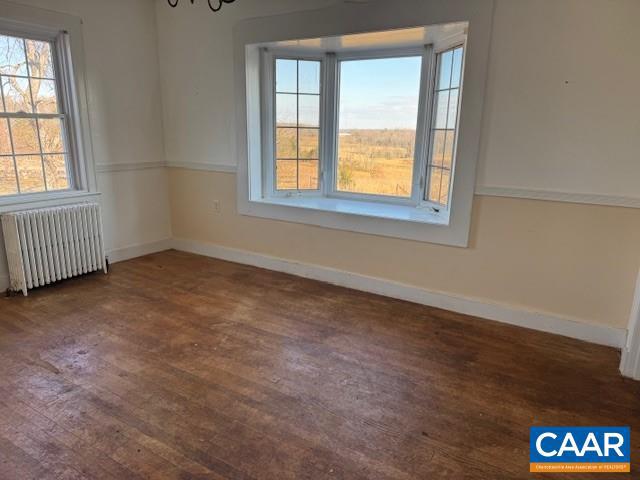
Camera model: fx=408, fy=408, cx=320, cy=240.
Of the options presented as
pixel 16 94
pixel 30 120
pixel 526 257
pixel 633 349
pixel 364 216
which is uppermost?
pixel 16 94

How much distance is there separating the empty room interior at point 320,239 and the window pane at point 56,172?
0.01m

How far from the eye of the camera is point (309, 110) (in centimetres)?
411

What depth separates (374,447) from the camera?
72.0 inches

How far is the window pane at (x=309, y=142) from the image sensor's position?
4.16 metres

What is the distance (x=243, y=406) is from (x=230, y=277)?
193 cm

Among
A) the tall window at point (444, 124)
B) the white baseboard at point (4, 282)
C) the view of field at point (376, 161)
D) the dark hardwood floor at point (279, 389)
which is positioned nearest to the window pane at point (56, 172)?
the white baseboard at point (4, 282)

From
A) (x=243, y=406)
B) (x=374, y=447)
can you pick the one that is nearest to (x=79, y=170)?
(x=243, y=406)

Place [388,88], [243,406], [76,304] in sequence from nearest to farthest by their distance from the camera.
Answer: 1. [243,406]
2. [76,304]
3. [388,88]

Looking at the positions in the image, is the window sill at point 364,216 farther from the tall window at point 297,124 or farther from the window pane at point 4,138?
the window pane at point 4,138

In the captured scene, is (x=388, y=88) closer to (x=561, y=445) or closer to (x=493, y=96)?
(x=493, y=96)

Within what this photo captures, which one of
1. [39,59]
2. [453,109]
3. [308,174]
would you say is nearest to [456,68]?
[453,109]

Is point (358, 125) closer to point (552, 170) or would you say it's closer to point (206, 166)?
point (206, 166)

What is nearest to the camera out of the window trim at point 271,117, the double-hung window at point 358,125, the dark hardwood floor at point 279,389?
the dark hardwood floor at point 279,389

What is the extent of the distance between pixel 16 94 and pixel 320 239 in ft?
9.29
